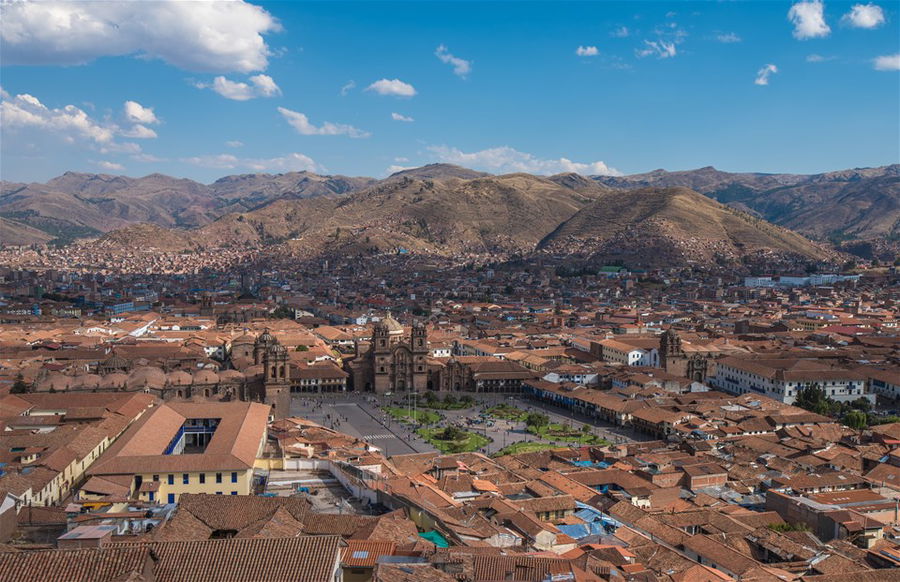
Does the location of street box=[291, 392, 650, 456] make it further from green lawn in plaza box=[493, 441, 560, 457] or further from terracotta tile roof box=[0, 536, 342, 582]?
terracotta tile roof box=[0, 536, 342, 582]

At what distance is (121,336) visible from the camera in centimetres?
6812

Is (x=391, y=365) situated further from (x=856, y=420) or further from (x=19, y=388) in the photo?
(x=856, y=420)

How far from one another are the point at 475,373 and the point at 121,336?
32164 millimetres

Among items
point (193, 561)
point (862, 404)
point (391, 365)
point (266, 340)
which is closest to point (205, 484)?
point (193, 561)

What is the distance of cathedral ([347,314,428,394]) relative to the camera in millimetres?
52406

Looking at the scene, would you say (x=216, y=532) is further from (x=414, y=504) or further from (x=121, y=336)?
(x=121, y=336)

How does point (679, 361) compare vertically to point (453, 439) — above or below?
above

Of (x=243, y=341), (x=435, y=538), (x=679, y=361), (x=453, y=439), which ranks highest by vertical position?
(x=435, y=538)

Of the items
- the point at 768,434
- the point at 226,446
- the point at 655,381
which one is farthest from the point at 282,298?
the point at 226,446

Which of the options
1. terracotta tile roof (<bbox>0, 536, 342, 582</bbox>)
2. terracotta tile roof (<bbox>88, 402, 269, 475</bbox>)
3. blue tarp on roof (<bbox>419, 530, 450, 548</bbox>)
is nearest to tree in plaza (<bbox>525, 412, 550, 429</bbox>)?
terracotta tile roof (<bbox>88, 402, 269, 475</bbox>)

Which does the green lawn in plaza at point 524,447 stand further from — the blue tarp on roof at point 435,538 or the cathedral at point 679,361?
the cathedral at point 679,361

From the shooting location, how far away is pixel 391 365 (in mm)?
52625

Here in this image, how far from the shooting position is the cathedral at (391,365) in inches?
2063

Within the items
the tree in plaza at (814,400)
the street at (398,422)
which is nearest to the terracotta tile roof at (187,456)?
the street at (398,422)
